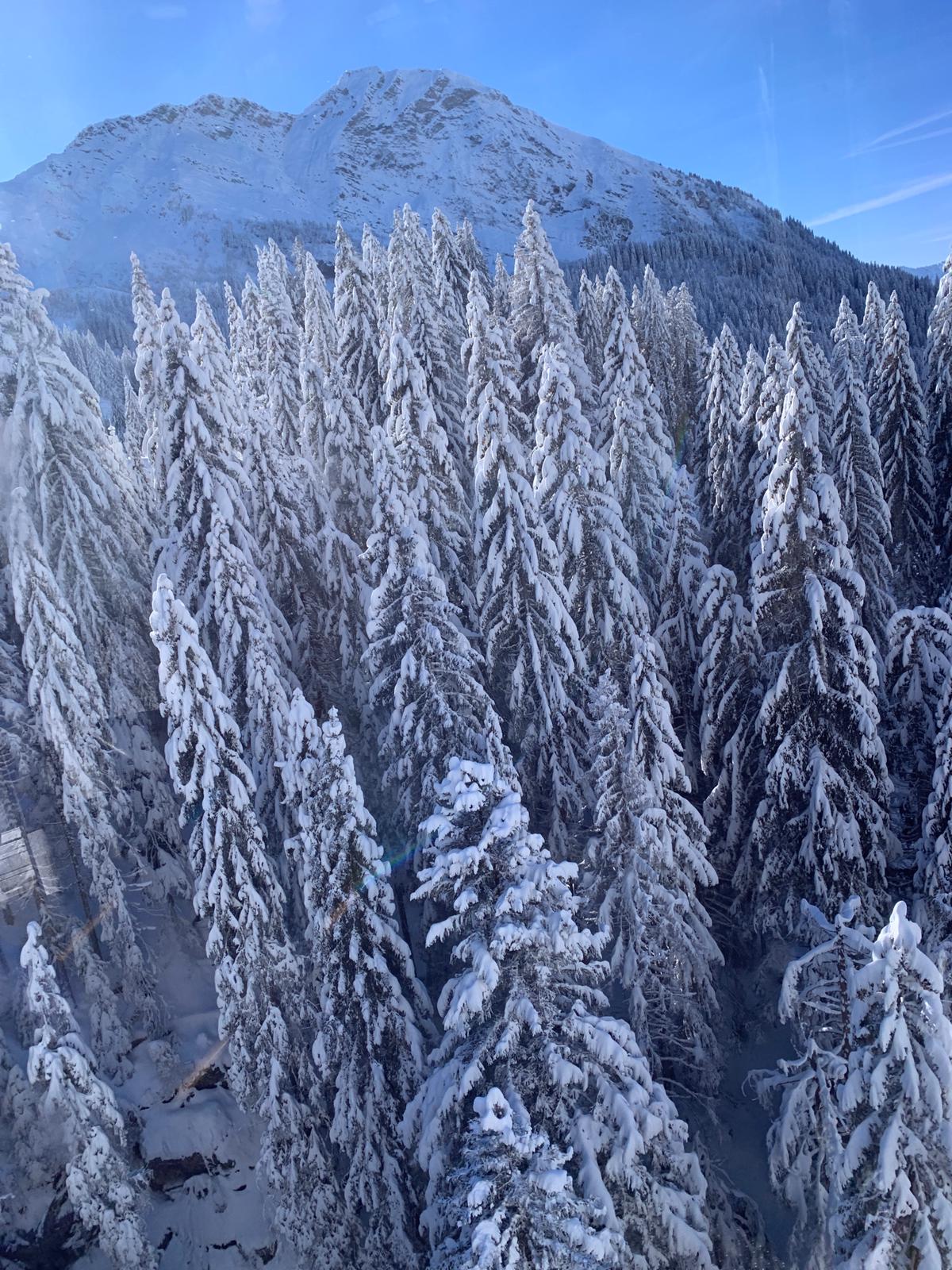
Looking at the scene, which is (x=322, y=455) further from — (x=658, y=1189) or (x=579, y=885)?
(x=658, y=1189)

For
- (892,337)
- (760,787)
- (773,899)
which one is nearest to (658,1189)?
(773,899)

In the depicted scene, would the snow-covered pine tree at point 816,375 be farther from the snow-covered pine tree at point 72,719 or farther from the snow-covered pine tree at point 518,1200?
the snow-covered pine tree at point 72,719

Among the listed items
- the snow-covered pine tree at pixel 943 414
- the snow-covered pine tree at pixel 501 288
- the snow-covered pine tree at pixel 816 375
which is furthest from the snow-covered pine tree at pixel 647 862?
the snow-covered pine tree at pixel 501 288

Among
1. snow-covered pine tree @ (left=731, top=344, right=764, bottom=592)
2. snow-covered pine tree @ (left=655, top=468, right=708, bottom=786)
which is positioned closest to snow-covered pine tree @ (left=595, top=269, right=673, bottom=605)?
snow-covered pine tree @ (left=655, top=468, right=708, bottom=786)

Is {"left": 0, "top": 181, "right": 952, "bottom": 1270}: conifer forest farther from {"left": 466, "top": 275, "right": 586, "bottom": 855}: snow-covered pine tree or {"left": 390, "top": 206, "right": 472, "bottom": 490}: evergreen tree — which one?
{"left": 390, "top": 206, "right": 472, "bottom": 490}: evergreen tree

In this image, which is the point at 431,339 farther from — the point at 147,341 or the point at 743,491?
the point at 743,491
